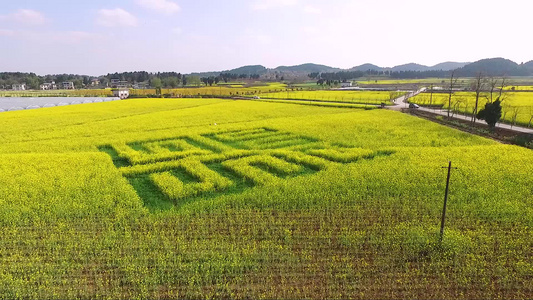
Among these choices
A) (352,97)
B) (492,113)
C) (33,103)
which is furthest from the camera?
(33,103)

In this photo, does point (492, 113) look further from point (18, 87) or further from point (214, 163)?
point (18, 87)

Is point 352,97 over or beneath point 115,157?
over

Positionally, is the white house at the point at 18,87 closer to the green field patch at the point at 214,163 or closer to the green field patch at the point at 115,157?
the green field patch at the point at 115,157

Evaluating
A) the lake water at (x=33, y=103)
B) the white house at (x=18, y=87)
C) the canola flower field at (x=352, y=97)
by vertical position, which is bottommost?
the lake water at (x=33, y=103)

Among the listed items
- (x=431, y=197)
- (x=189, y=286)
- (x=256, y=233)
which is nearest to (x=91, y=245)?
(x=189, y=286)

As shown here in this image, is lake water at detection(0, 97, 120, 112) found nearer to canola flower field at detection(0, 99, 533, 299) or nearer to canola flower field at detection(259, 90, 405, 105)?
canola flower field at detection(259, 90, 405, 105)

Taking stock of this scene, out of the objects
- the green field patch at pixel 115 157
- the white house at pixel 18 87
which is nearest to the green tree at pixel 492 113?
the green field patch at pixel 115 157

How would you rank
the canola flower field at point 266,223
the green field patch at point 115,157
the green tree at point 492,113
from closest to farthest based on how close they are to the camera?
the canola flower field at point 266,223, the green field patch at point 115,157, the green tree at point 492,113

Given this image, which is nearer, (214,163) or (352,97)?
(214,163)

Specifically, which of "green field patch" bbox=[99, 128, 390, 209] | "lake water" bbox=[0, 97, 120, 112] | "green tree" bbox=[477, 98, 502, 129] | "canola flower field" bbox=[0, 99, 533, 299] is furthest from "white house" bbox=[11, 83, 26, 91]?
"green tree" bbox=[477, 98, 502, 129]

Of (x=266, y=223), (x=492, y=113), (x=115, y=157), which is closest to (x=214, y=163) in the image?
(x=115, y=157)
